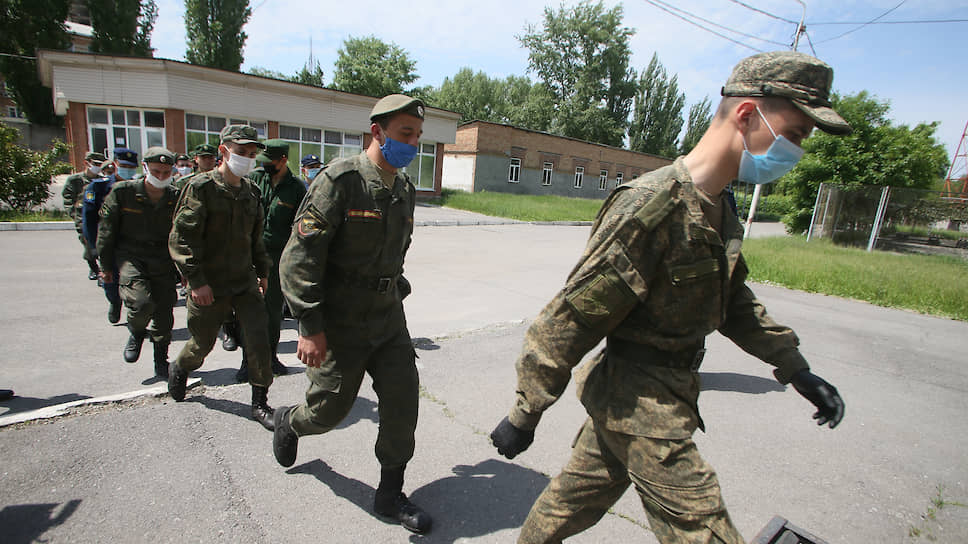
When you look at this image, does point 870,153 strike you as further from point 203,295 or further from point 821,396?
point 203,295

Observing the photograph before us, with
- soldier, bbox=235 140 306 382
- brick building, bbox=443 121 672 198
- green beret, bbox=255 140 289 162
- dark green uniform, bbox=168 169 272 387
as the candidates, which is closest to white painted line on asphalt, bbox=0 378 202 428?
dark green uniform, bbox=168 169 272 387

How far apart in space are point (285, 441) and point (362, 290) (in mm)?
947

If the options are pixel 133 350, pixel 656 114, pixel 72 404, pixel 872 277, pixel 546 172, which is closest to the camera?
pixel 72 404

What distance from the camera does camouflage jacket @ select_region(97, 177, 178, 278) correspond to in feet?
12.6

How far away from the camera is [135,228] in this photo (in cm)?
393

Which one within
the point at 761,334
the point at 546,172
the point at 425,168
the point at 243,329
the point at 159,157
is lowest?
the point at 243,329

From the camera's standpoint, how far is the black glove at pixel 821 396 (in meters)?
1.85

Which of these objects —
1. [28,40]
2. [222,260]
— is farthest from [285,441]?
[28,40]

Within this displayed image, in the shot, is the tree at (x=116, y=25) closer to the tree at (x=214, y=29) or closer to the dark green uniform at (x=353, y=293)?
the tree at (x=214, y=29)

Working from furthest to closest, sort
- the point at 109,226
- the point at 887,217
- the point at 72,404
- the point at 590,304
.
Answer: the point at 887,217
the point at 109,226
the point at 72,404
the point at 590,304

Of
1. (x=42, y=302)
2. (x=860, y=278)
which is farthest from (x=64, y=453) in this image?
(x=860, y=278)

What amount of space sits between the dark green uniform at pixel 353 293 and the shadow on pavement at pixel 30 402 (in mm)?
2174

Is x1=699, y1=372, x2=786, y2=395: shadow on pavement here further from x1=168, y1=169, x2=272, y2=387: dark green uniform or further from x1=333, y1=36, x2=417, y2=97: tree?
x1=333, y1=36, x2=417, y2=97: tree

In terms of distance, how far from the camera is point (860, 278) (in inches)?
398
